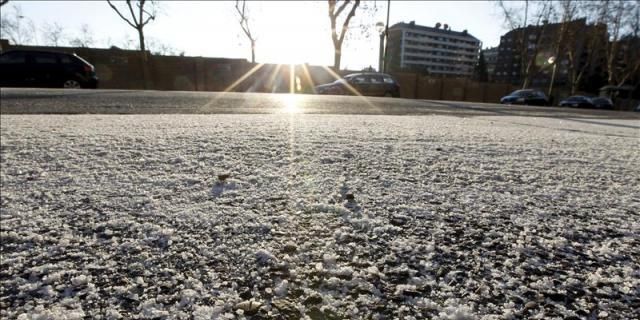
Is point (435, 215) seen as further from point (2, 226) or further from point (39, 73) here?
point (39, 73)

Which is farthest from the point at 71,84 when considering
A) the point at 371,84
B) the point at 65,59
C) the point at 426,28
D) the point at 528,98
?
the point at 426,28

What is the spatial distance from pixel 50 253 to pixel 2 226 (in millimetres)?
238

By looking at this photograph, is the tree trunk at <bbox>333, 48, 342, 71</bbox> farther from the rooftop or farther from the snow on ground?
the rooftop

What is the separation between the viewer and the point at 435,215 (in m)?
0.85

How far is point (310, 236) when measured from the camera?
738mm

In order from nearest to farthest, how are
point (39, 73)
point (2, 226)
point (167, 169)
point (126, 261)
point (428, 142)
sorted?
point (126, 261), point (2, 226), point (167, 169), point (428, 142), point (39, 73)

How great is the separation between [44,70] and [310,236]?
1470 centimetres

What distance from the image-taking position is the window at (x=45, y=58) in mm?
11527

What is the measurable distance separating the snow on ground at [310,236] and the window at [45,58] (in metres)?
13.4

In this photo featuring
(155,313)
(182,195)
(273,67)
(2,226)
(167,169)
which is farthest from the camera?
(273,67)

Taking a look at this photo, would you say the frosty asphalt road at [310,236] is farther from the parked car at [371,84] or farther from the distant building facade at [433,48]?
the distant building facade at [433,48]

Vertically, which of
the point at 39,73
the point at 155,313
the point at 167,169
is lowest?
the point at 155,313

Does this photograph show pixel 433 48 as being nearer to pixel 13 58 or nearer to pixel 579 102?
pixel 579 102

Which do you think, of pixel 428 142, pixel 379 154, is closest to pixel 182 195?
pixel 379 154
